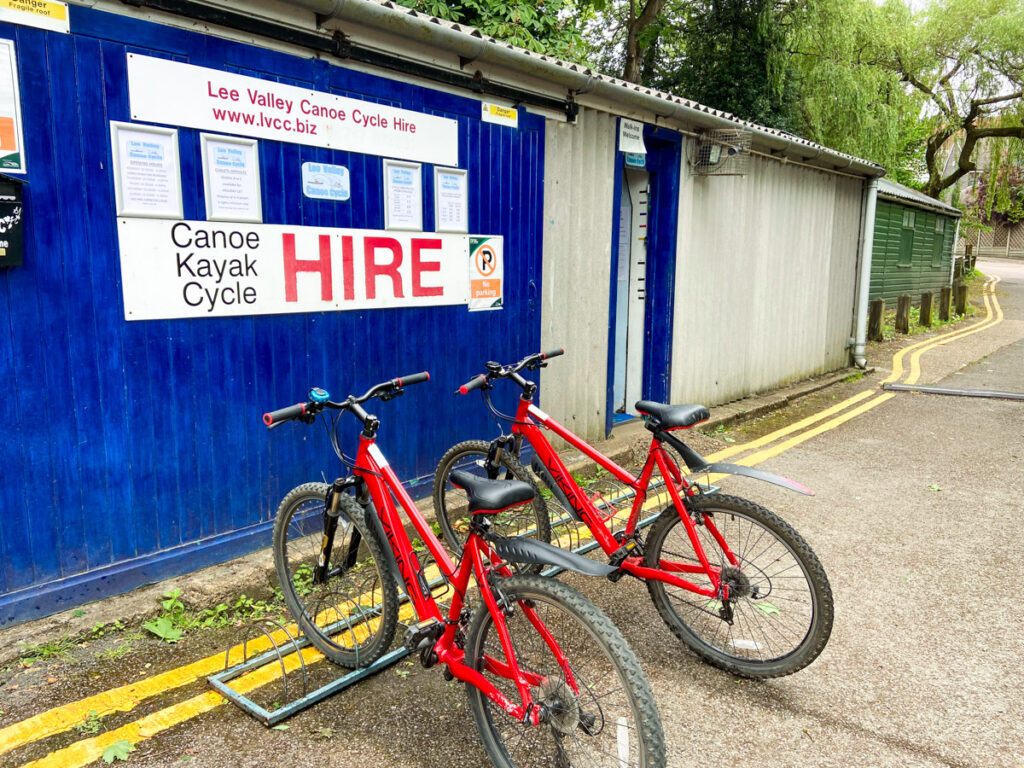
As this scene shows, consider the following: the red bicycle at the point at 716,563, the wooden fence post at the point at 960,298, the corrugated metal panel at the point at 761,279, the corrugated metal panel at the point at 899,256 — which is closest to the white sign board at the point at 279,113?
the red bicycle at the point at 716,563

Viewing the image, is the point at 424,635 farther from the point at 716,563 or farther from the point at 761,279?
the point at 761,279

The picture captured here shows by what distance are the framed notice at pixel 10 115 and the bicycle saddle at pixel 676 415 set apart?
9.71ft

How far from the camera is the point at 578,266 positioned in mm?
6160

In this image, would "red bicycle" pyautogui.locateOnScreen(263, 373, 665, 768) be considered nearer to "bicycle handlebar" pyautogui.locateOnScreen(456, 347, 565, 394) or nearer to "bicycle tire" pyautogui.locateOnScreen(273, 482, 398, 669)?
"bicycle tire" pyautogui.locateOnScreen(273, 482, 398, 669)

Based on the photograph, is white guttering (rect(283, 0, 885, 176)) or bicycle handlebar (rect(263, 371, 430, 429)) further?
white guttering (rect(283, 0, 885, 176))

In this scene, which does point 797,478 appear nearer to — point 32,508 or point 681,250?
point 681,250

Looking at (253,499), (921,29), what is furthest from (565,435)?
(921,29)

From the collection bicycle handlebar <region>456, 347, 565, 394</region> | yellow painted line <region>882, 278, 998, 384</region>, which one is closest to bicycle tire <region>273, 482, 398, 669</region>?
bicycle handlebar <region>456, 347, 565, 394</region>

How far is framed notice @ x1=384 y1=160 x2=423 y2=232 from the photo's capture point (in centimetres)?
459

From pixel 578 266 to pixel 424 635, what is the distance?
4069mm

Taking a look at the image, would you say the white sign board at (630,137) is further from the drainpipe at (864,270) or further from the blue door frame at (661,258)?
the drainpipe at (864,270)

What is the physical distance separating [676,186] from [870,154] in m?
11.2

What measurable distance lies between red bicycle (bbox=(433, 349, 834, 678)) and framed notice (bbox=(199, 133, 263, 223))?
1862mm

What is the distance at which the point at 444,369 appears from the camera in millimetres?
5145
